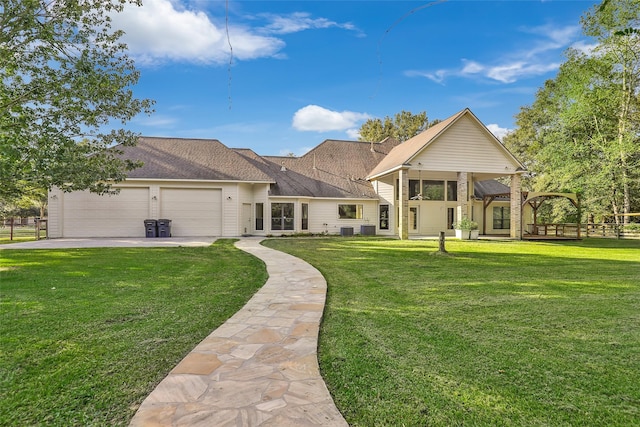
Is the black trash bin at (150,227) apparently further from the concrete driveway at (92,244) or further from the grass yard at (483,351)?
the grass yard at (483,351)

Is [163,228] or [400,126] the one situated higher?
[400,126]

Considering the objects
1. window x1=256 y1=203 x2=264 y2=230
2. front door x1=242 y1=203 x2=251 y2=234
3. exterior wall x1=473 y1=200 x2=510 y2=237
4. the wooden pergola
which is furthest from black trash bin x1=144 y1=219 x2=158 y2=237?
exterior wall x1=473 y1=200 x2=510 y2=237

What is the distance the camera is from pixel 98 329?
396 cm

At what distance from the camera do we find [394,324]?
13.9ft

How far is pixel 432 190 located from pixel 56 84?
19.4 m

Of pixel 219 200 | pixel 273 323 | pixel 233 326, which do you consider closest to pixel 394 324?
pixel 273 323

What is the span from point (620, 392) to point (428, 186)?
19872mm

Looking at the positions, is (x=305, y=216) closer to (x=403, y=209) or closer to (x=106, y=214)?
(x=403, y=209)

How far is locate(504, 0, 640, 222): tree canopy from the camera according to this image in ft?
72.2

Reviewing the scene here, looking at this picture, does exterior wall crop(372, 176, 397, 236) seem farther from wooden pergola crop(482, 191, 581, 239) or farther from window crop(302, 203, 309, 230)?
wooden pergola crop(482, 191, 581, 239)

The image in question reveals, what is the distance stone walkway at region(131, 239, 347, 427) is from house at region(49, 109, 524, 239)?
14.8 metres

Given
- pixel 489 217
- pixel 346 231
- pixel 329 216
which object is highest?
pixel 329 216

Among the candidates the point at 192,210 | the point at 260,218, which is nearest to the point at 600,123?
the point at 260,218

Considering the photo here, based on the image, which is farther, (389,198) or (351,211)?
(351,211)
